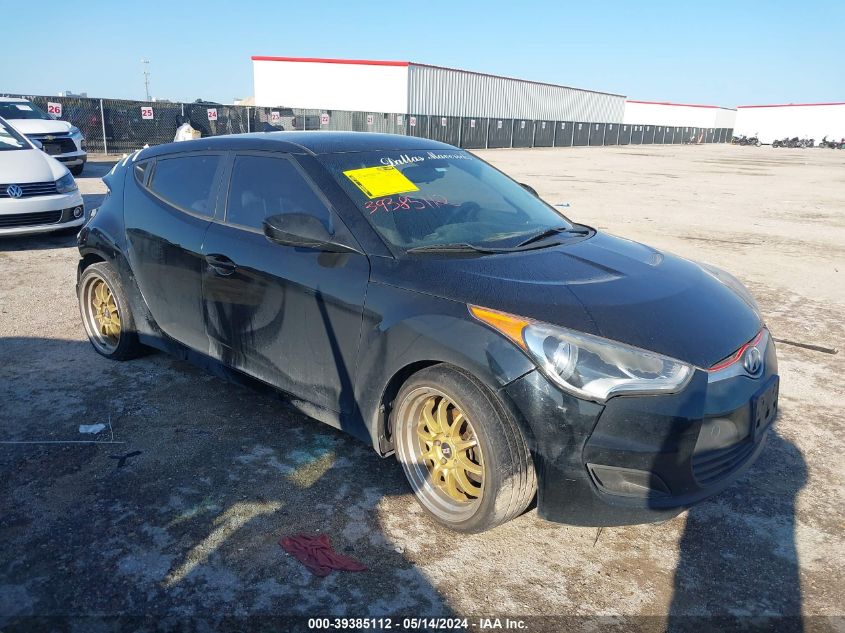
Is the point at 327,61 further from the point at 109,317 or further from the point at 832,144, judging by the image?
the point at 832,144

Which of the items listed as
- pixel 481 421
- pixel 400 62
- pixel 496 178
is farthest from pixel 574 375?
pixel 400 62

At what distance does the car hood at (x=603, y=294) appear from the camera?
2592mm

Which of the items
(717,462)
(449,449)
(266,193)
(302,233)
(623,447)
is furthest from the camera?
(266,193)

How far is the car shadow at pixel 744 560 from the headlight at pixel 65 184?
847cm

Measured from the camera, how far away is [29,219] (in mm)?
8266

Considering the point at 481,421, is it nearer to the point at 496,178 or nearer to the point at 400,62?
the point at 496,178

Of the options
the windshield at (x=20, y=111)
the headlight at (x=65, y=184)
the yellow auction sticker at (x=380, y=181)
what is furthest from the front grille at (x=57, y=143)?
the yellow auction sticker at (x=380, y=181)

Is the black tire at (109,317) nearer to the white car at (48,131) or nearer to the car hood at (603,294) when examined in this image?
the car hood at (603,294)

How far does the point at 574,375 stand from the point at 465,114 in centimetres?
4292

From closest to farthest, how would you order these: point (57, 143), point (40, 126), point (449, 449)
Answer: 1. point (449, 449)
2. point (40, 126)
3. point (57, 143)

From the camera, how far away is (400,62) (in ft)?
122

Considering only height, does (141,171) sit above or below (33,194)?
above

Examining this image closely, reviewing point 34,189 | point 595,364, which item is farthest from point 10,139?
point 595,364

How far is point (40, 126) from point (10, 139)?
278 inches
